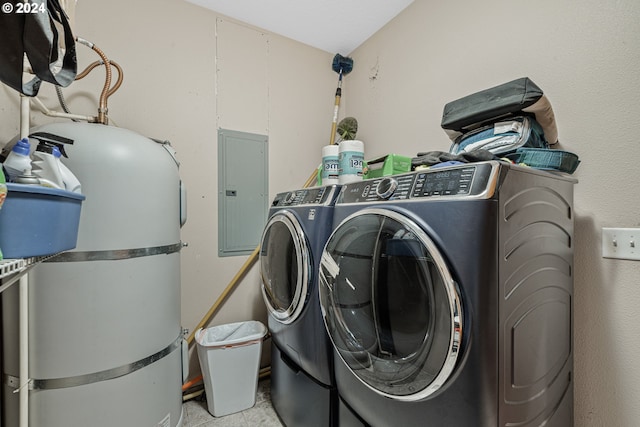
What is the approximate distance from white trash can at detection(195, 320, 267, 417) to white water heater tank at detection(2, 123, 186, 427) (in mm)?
337

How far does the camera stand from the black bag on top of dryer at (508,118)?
3.64ft

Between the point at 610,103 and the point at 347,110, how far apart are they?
1782 millimetres

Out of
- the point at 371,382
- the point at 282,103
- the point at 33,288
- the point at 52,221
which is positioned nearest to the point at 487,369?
the point at 371,382

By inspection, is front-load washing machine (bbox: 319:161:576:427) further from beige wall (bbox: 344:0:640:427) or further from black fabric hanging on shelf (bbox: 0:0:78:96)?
black fabric hanging on shelf (bbox: 0:0:78:96)

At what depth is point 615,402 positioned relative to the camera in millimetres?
1048

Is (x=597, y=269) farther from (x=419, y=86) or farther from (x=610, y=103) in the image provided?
(x=419, y=86)

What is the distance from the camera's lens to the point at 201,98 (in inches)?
76.7

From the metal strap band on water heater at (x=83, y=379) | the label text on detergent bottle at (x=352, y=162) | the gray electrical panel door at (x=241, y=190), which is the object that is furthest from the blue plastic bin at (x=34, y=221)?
the gray electrical panel door at (x=241, y=190)

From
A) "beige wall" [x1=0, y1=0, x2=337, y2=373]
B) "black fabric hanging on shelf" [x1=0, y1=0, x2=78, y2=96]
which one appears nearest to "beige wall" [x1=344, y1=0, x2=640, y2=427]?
"beige wall" [x1=0, y1=0, x2=337, y2=373]

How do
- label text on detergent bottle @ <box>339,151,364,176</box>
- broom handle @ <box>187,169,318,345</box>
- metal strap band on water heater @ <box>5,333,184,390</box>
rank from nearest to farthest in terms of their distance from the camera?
metal strap band on water heater @ <box>5,333,184,390</box>, label text on detergent bottle @ <box>339,151,364,176</box>, broom handle @ <box>187,169,318,345</box>

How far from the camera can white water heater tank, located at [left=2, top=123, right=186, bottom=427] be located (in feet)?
3.53

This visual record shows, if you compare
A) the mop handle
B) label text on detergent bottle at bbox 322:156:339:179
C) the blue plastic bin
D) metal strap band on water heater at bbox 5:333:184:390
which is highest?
the mop handle

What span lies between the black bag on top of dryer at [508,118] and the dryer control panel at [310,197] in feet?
2.22

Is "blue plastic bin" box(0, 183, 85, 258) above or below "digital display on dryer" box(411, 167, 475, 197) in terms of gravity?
below
